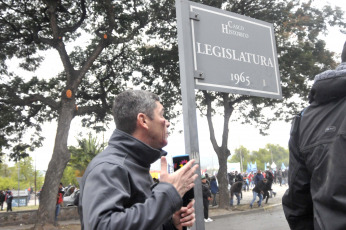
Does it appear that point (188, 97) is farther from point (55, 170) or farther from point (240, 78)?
point (55, 170)

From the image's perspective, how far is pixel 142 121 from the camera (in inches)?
70.6

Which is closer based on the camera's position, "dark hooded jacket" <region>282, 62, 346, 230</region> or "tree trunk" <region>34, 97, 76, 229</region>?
"dark hooded jacket" <region>282, 62, 346, 230</region>

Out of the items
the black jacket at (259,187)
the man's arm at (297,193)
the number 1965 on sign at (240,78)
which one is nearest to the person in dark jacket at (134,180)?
the man's arm at (297,193)

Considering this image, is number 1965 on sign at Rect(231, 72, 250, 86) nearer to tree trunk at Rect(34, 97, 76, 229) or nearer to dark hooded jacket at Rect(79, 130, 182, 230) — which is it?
dark hooded jacket at Rect(79, 130, 182, 230)

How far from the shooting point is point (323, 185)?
4.87 ft

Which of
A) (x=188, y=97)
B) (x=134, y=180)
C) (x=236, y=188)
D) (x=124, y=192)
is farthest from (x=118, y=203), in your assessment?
(x=236, y=188)

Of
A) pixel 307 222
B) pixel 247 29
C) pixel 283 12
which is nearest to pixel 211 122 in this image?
pixel 283 12

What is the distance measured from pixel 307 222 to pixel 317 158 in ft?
1.52

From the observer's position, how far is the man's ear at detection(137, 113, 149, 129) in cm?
179

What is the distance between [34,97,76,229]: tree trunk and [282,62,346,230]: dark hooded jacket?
41.7ft

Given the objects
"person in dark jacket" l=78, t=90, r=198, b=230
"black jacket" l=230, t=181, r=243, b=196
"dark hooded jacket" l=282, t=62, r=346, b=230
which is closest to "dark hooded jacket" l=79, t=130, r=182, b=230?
"person in dark jacket" l=78, t=90, r=198, b=230

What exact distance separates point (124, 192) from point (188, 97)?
56.9 inches

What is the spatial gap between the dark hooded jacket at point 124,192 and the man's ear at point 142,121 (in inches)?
4.1

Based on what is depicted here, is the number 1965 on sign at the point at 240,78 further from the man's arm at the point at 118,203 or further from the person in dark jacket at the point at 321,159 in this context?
the man's arm at the point at 118,203
